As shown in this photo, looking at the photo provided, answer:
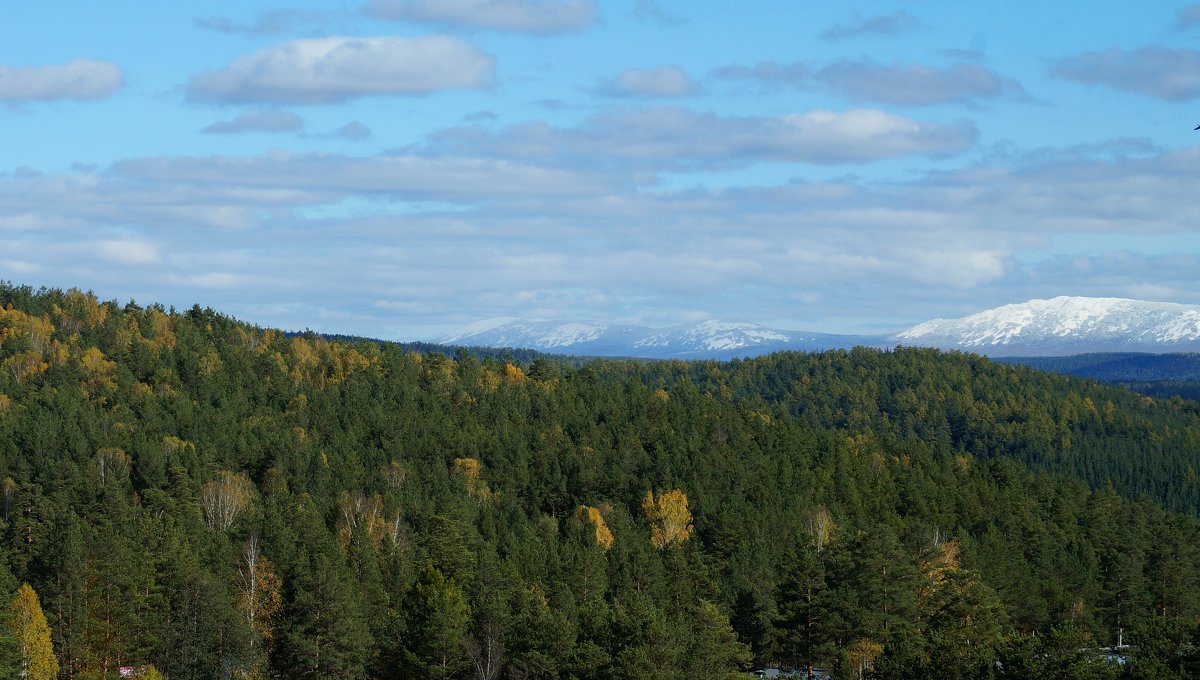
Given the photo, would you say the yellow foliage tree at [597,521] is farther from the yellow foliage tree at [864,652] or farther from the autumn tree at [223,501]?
the yellow foliage tree at [864,652]

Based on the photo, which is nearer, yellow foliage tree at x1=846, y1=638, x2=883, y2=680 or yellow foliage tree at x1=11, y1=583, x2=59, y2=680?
yellow foliage tree at x1=11, y1=583, x2=59, y2=680

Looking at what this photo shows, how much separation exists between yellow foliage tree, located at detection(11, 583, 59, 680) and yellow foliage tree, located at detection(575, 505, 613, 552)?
6681cm

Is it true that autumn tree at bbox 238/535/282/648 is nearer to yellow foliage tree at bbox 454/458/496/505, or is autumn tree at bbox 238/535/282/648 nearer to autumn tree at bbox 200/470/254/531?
autumn tree at bbox 200/470/254/531

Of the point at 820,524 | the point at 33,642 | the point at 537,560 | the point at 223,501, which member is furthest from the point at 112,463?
the point at 33,642

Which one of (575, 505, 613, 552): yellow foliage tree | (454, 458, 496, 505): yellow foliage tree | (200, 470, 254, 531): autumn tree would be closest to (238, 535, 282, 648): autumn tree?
(200, 470, 254, 531): autumn tree

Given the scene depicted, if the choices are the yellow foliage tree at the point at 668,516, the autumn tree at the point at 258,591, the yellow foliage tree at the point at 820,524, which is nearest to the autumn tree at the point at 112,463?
the autumn tree at the point at 258,591

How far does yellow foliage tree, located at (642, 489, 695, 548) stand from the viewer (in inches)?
6309

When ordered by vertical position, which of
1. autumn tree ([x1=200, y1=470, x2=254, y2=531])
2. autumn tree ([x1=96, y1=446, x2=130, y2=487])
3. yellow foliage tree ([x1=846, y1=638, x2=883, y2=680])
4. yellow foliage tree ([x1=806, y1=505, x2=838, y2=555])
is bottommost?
yellow foliage tree ([x1=846, y1=638, x2=883, y2=680])

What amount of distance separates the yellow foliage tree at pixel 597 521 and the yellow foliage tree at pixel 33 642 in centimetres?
6681

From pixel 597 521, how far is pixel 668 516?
9.52 m

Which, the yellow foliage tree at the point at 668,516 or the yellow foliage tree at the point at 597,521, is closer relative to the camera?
the yellow foliage tree at the point at 597,521

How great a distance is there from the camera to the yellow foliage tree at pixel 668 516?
6309 inches

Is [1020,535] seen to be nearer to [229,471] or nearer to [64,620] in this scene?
[229,471]

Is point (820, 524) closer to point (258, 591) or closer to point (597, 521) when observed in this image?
point (597, 521)
